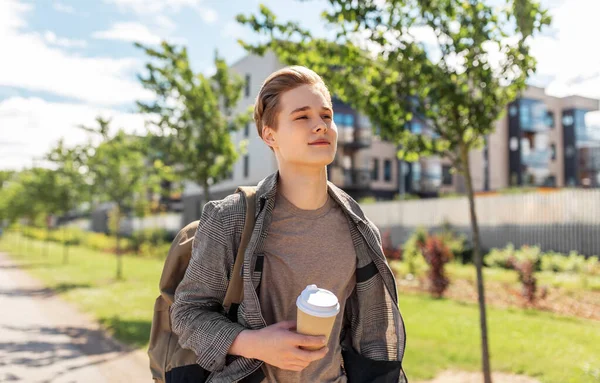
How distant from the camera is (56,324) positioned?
10.1 meters

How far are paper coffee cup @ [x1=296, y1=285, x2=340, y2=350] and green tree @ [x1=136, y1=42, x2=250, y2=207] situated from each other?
28.9ft

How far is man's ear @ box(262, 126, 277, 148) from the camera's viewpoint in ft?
6.44

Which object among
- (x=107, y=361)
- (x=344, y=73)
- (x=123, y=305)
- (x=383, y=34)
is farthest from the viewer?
(x=123, y=305)

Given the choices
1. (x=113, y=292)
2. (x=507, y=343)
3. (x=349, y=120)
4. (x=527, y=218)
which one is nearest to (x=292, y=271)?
(x=507, y=343)

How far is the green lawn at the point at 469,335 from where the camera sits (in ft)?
20.9

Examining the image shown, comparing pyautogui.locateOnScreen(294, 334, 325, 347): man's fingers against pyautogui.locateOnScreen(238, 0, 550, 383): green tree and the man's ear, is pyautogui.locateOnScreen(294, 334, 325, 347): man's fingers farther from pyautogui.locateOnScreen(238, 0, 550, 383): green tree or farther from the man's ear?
pyautogui.locateOnScreen(238, 0, 550, 383): green tree

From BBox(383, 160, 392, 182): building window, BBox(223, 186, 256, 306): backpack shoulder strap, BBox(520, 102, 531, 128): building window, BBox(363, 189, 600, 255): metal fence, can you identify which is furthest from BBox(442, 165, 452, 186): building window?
BBox(223, 186, 256, 306): backpack shoulder strap

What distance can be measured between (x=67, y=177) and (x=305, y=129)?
83.1ft

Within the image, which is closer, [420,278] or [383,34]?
[383,34]

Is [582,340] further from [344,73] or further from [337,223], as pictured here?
[337,223]

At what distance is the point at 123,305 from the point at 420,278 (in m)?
6.69

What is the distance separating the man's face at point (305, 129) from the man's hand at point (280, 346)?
1.83ft

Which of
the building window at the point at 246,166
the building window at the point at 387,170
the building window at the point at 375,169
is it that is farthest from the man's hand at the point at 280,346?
the building window at the point at 387,170

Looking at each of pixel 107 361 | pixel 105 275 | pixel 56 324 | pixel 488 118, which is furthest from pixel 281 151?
pixel 105 275
